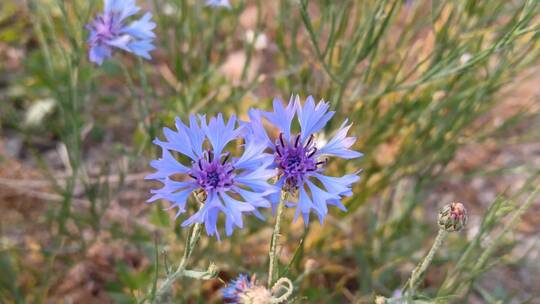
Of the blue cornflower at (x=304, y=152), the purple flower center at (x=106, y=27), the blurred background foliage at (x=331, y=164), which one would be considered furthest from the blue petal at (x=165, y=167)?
the purple flower center at (x=106, y=27)

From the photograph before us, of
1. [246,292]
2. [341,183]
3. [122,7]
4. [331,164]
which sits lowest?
[246,292]

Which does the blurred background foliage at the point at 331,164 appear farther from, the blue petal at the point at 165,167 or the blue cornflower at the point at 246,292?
the blue petal at the point at 165,167

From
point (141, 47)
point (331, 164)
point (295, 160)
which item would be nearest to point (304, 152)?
point (295, 160)

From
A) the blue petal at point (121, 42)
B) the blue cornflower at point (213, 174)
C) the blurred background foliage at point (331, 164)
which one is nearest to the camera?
the blue cornflower at point (213, 174)

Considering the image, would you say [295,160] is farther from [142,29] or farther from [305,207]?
[142,29]

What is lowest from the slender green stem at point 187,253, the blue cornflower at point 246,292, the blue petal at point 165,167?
the blue cornflower at point 246,292
